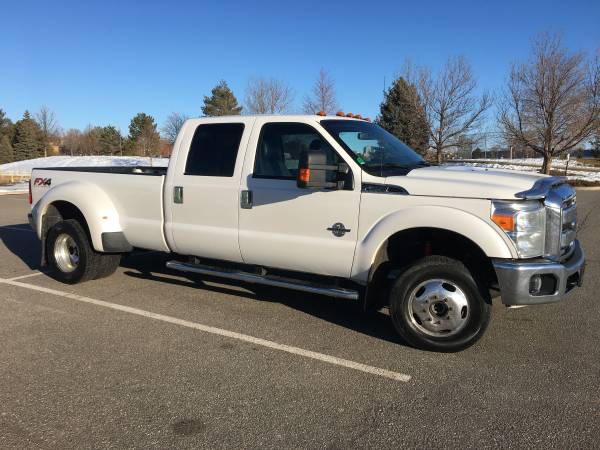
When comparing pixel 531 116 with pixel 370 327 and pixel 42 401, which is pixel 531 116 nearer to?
pixel 370 327

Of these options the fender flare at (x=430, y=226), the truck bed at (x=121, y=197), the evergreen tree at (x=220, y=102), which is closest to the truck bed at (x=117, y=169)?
the truck bed at (x=121, y=197)

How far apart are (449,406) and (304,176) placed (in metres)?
2.15

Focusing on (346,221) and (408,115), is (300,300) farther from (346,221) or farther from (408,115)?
(408,115)

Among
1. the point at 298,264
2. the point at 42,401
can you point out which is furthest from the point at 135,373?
the point at 298,264

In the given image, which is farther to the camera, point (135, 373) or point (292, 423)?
point (135, 373)

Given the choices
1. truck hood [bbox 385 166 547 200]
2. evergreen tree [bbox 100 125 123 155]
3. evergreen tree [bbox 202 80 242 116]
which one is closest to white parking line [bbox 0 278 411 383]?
truck hood [bbox 385 166 547 200]

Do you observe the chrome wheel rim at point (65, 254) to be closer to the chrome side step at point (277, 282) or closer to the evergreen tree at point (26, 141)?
the chrome side step at point (277, 282)

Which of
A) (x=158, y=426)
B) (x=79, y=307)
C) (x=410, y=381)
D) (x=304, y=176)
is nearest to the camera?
(x=158, y=426)

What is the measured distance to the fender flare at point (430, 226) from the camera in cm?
402

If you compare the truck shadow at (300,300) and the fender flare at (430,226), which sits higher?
the fender flare at (430,226)

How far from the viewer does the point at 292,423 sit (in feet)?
10.6

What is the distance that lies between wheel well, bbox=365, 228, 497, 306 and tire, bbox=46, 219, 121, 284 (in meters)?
3.59

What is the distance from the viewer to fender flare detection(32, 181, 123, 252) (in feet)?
20.1

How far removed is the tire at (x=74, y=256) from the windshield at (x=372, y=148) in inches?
132
